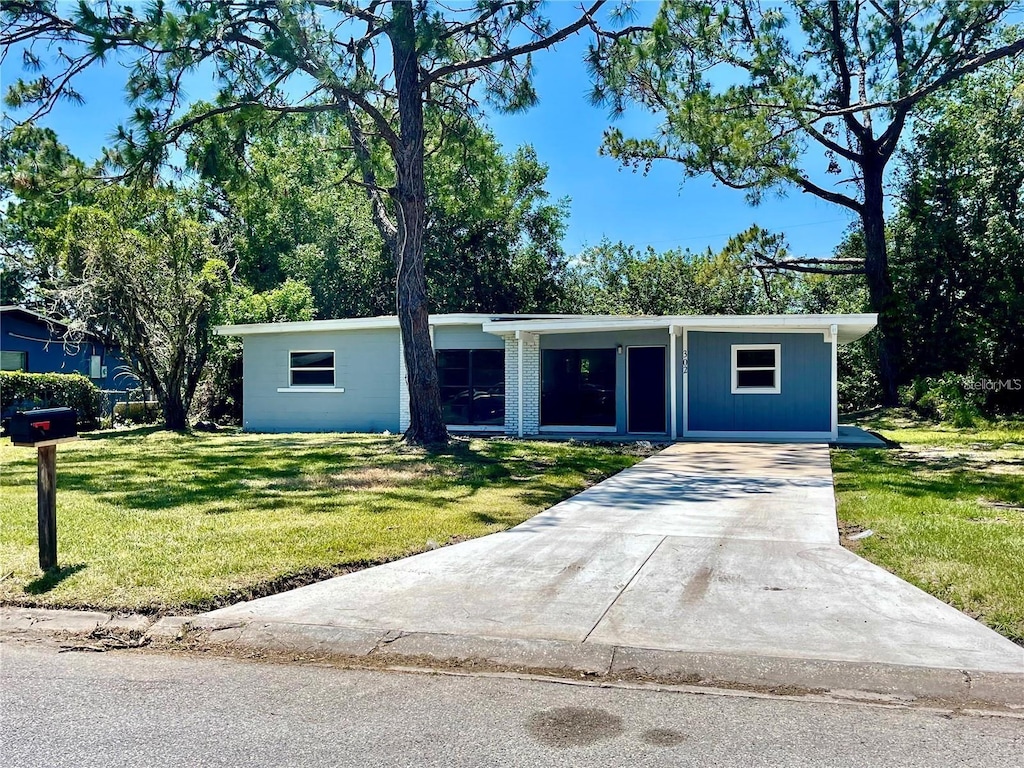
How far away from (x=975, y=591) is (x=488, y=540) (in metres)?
3.81

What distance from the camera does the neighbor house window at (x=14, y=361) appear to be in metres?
29.5

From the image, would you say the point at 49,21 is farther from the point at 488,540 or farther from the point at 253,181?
the point at 488,540

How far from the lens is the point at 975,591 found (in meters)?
5.46

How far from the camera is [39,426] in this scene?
5777 mm

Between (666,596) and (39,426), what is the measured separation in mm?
4509

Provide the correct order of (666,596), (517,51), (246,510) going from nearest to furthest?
(666,596), (246,510), (517,51)

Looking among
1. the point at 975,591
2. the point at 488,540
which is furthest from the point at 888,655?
the point at 488,540

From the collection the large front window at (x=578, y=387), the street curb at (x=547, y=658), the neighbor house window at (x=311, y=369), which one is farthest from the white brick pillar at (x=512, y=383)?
the street curb at (x=547, y=658)

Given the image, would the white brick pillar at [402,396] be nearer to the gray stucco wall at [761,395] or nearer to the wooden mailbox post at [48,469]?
the gray stucco wall at [761,395]

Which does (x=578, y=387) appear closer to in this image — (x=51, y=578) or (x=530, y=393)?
(x=530, y=393)

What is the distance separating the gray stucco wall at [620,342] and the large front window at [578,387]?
0.50ft

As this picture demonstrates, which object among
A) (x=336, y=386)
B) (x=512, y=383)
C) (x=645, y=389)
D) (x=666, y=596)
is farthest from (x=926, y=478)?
(x=336, y=386)

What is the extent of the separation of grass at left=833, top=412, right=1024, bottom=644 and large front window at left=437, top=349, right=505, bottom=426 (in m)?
7.98

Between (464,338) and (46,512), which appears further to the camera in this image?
(464,338)
